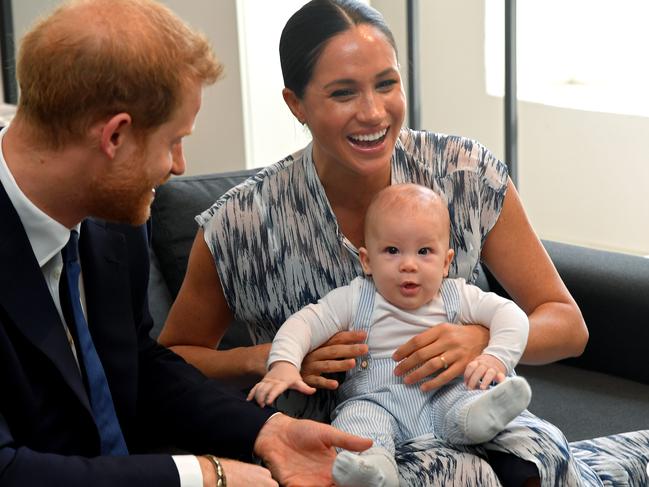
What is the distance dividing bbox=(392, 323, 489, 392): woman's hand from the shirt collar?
671mm

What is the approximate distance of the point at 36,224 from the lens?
74.7 inches

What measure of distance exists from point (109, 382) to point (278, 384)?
301 millimetres

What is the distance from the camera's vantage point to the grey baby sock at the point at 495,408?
1992 millimetres

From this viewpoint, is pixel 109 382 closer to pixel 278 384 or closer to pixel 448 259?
pixel 278 384

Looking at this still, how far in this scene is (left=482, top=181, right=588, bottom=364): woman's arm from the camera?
2459 millimetres

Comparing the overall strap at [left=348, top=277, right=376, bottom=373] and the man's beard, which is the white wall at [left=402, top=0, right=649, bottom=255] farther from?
the man's beard

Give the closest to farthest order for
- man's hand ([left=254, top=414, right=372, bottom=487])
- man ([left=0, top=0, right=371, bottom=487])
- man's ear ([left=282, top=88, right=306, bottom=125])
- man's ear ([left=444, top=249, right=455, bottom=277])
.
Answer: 1. man ([left=0, top=0, right=371, bottom=487])
2. man's hand ([left=254, top=414, right=372, bottom=487])
3. man's ear ([left=444, top=249, right=455, bottom=277])
4. man's ear ([left=282, top=88, right=306, bottom=125])

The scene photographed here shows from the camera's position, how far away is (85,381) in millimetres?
2018

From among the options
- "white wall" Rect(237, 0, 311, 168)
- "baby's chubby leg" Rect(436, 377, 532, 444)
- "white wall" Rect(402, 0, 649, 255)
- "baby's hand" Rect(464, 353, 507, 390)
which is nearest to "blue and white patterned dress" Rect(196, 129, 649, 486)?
"baby's hand" Rect(464, 353, 507, 390)

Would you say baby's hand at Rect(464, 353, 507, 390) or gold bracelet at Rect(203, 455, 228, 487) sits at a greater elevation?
baby's hand at Rect(464, 353, 507, 390)

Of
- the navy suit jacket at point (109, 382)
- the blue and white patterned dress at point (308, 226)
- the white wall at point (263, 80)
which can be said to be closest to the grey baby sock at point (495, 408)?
the navy suit jacket at point (109, 382)

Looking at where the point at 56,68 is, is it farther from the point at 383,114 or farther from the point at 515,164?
the point at 515,164

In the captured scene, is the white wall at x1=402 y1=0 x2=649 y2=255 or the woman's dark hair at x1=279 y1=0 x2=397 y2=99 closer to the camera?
the woman's dark hair at x1=279 y1=0 x2=397 y2=99

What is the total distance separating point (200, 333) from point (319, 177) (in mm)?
426
